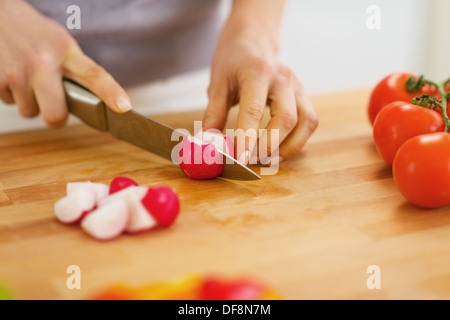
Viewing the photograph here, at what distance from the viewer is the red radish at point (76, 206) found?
94cm

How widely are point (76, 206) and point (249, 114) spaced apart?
0.46m

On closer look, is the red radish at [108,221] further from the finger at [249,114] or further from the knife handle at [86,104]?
the knife handle at [86,104]

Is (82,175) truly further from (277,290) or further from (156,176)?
(277,290)

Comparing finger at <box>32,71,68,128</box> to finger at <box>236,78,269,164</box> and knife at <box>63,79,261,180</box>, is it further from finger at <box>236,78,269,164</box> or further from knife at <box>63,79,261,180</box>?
finger at <box>236,78,269,164</box>

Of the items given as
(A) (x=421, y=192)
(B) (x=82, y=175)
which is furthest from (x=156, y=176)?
(A) (x=421, y=192)

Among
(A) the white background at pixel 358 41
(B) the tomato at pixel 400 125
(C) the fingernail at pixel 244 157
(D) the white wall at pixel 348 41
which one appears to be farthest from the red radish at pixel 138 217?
(D) the white wall at pixel 348 41

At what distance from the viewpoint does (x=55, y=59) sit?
1.35 m

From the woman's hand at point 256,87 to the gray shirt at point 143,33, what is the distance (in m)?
0.20

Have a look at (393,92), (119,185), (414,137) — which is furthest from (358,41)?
(119,185)

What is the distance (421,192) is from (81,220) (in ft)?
1.88

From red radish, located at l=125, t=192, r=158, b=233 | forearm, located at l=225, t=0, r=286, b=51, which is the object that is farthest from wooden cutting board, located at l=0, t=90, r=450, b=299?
forearm, located at l=225, t=0, r=286, b=51

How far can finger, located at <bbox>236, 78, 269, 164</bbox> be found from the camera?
1186 mm

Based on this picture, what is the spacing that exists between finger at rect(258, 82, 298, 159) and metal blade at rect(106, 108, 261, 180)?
13 cm

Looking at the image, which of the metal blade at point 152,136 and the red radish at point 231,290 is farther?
the metal blade at point 152,136
